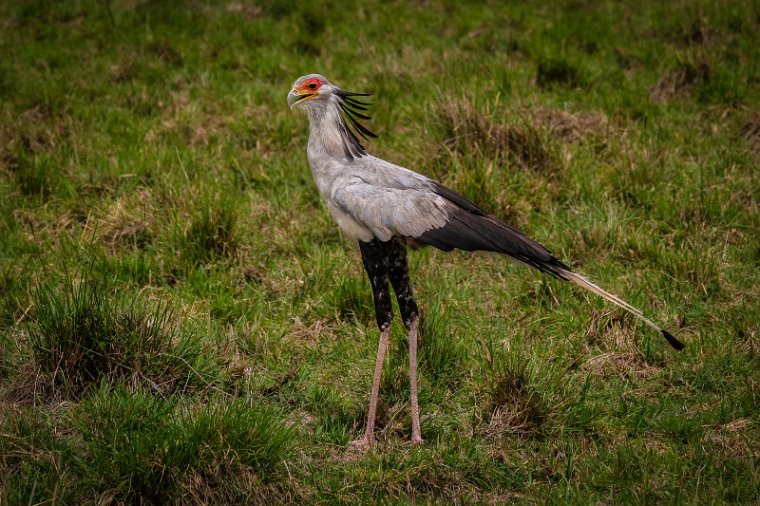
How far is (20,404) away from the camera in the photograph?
12.9ft

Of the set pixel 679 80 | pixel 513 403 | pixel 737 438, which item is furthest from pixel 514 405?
pixel 679 80

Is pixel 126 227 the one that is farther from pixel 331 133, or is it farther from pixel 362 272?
pixel 331 133

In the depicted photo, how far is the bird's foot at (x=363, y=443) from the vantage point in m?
3.91

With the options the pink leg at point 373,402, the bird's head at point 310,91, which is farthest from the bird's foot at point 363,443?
the bird's head at point 310,91

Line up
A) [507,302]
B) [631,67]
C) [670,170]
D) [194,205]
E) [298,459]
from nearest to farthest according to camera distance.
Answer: [298,459]
[507,302]
[194,205]
[670,170]
[631,67]

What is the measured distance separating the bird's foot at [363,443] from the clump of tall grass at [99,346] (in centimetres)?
85

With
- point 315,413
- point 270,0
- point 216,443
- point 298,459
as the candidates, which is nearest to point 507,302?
point 315,413

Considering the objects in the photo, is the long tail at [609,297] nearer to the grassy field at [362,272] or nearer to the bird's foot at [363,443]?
the grassy field at [362,272]

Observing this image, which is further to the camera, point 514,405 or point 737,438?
point 514,405

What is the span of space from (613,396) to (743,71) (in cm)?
425

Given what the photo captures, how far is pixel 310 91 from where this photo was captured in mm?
4320

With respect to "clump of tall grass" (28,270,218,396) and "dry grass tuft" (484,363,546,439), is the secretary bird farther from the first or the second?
"clump of tall grass" (28,270,218,396)

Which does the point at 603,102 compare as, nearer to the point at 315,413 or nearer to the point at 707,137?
the point at 707,137

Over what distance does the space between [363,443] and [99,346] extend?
1.30 m
